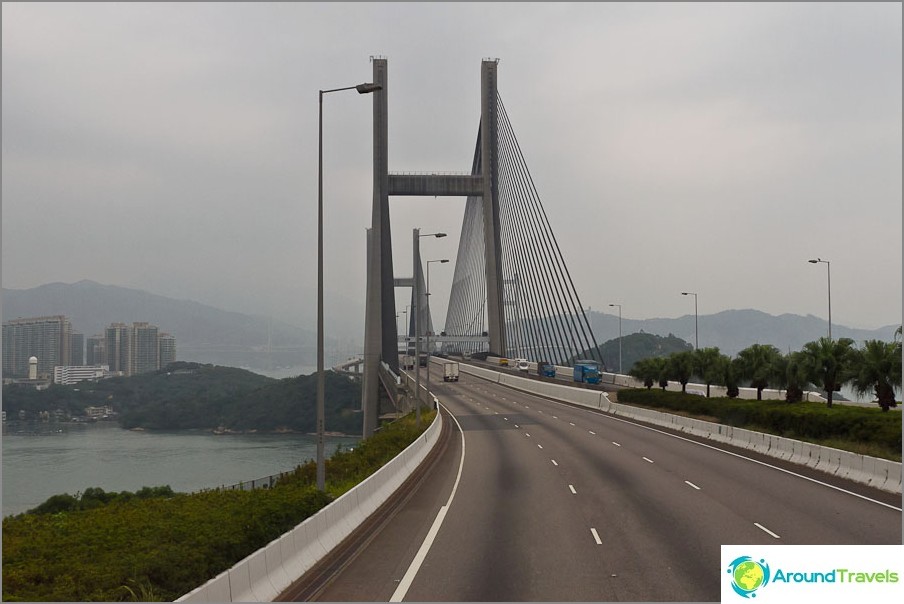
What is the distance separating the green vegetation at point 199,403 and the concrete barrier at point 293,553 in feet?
431

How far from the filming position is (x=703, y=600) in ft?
41.1

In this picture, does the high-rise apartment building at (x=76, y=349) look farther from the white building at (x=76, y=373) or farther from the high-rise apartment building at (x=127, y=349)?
the high-rise apartment building at (x=127, y=349)

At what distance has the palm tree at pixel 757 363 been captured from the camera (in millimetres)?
47719

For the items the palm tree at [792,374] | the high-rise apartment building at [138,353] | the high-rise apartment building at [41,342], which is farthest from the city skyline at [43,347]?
the palm tree at [792,374]

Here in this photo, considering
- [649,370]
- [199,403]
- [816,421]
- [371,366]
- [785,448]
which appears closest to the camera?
[785,448]

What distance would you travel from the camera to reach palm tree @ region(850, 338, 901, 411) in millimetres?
34281

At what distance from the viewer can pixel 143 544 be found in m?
13.8

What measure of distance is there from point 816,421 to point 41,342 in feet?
495

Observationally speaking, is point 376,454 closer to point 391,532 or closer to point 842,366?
point 391,532

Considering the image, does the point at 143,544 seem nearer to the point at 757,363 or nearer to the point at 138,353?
the point at 757,363

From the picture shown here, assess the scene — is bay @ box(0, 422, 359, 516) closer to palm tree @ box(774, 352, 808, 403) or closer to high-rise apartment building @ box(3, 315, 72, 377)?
high-rise apartment building @ box(3, 315, 72, 377)

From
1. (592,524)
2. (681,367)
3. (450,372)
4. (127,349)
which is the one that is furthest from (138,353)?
(592,524)

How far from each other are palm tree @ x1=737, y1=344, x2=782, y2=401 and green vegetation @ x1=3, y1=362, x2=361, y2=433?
351 ft

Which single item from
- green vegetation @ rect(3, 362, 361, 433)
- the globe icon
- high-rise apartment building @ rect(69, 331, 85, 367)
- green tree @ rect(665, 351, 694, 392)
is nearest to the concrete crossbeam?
green tree @ rect(665, 351, 694, 392)
